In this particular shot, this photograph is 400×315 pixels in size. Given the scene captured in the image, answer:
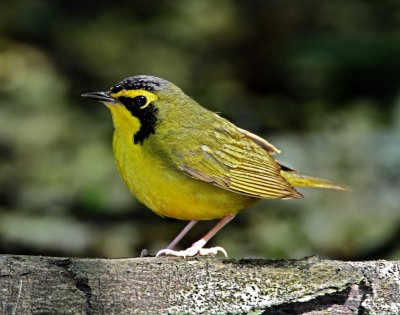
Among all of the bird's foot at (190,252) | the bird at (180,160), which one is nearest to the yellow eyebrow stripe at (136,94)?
the bird at (180,160)

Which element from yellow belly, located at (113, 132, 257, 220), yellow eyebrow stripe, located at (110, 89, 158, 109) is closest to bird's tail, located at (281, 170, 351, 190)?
yellow belly, located at (113, 132, 257, 220)

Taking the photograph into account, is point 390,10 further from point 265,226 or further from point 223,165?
point 223,165

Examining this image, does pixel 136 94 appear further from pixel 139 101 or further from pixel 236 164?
pixel 236 164

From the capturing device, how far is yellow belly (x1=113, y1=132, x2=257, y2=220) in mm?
4465

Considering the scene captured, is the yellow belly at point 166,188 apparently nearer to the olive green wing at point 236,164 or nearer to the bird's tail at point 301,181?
the olive green wing at point 236,164

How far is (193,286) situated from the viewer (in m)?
3.90

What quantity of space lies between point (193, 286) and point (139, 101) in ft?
3.74

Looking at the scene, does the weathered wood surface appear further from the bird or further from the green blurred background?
the green blurred background

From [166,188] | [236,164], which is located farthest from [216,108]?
[166,188]

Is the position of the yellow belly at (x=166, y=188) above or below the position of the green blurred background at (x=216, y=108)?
below

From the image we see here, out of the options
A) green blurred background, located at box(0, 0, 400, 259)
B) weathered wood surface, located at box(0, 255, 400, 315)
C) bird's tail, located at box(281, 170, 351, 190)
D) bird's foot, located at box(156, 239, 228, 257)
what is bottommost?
weathered wood surface, located at box(0, 255, 400, 315)

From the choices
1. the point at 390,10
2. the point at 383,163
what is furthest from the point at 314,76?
the point at 383,163

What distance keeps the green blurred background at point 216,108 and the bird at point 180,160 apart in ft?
4.02

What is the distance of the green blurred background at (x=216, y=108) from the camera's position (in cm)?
630
